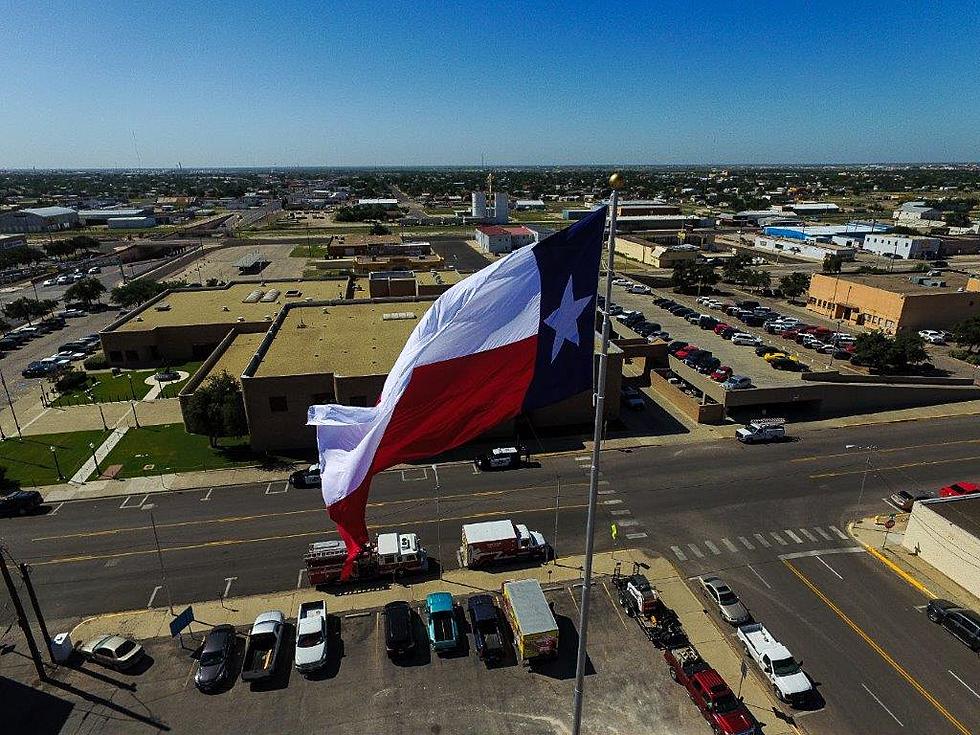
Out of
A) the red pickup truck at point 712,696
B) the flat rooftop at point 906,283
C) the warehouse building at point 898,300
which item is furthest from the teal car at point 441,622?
the flat rooftop at point 906,283

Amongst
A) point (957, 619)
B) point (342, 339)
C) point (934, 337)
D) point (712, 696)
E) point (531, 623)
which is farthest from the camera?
point (934, 337)

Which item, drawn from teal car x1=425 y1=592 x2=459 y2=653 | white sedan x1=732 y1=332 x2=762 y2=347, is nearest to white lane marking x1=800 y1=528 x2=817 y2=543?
teal car x1=425 y1=592 x2=459 y2=653

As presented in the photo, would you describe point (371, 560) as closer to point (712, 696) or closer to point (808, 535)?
point (712, 696)

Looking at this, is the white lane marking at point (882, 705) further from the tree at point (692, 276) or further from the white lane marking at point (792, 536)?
the tree at point (692, 276)

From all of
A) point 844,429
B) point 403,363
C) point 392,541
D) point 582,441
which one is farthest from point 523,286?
point 844,429

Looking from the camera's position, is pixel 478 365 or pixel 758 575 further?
pixel 758 575

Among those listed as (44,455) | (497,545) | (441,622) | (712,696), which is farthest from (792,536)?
(44,455)
